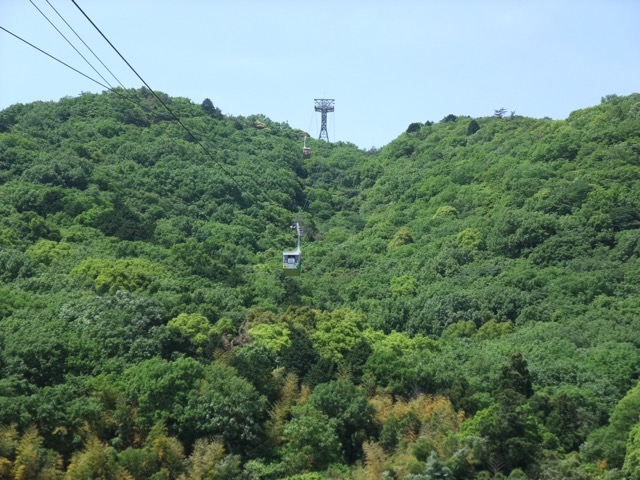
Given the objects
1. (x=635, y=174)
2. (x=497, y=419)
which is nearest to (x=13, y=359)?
(x=497, y=419)

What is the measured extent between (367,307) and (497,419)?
22.7 meters

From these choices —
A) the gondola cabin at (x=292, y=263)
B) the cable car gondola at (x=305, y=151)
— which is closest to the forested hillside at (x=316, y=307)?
the gondola cabin at (x=292, y=263)

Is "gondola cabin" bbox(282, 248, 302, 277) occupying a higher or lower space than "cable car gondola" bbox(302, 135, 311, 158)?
lower

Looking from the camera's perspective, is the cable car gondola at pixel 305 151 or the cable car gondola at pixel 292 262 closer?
the cable car gondola at pixel 292 262

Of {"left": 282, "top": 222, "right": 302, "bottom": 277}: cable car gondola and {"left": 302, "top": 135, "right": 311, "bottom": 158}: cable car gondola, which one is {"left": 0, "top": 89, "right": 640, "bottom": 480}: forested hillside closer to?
{"left": 282, "top": 222, "right": 302, "bottom": 277}: cable car gondola

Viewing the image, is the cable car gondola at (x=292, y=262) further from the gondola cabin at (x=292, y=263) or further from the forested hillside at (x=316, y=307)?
the forested hillside at (x=316, y=307)

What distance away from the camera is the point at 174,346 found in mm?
42781

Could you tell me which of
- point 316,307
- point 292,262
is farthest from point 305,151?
point 292,262

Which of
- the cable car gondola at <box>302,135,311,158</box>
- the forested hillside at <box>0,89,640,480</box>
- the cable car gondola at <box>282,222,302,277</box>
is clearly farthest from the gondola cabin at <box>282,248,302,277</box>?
the cable car gondola at <box>302,135,311,158</box>

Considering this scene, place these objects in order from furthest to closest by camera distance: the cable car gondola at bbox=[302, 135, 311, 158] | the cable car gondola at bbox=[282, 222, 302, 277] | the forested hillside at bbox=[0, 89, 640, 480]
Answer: the cable car gondola at bbox=[302, 135, 311, 158] < the cable car gondola at bbox=[282, 222, 302, 277] < the forested hillside at bbox=[0, 89, 640, 480]

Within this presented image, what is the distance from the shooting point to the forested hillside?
1389 inches

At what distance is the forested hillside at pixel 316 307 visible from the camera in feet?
116

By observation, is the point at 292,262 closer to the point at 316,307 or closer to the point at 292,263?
the point at 292,263

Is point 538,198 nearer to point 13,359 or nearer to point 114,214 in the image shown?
point 114,214
